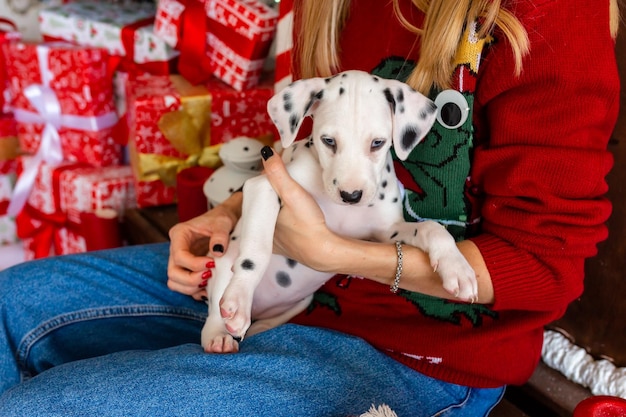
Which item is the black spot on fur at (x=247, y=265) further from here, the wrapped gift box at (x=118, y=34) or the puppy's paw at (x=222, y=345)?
the wrapped gift box at (x=118, y=34)

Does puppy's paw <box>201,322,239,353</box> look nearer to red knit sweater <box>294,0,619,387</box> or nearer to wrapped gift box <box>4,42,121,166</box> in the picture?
red knit sweater <box>294,0,619,387</box>

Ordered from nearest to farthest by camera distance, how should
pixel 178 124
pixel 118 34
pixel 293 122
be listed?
pixel 293 122 < pixel 178 124 < pixel 118 34

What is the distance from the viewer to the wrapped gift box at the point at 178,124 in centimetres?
196

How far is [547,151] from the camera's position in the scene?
0.99 meters

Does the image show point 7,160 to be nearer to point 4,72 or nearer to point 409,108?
point 4,72

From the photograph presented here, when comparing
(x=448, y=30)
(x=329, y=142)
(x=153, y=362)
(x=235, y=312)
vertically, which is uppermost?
(x=448, y=30)

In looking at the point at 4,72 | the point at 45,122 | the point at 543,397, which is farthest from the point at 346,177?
the point at 4,72

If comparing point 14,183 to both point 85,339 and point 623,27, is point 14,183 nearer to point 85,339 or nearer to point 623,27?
point 85,339

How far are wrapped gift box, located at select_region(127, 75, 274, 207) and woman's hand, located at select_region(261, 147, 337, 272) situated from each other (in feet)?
3.23

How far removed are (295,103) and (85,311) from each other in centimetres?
63

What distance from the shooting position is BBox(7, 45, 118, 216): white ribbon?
2.17 m

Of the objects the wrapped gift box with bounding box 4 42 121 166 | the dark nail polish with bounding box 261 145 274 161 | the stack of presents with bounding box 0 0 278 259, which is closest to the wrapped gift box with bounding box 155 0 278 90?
the stack of presents with bounding box 0 0 278 259

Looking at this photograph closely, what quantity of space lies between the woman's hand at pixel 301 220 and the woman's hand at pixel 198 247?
0.61 ft

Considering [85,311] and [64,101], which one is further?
[64,101]
